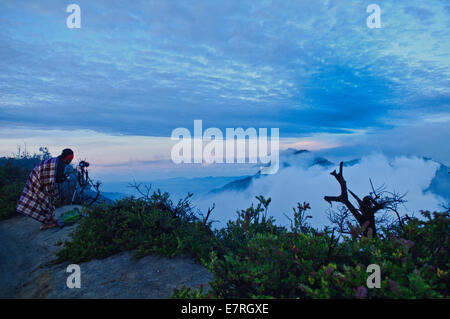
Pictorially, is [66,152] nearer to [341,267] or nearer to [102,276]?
[102,276]

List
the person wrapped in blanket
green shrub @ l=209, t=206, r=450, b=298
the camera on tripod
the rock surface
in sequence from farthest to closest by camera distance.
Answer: the camera on tripod
the person wrapped in blanket
the rock surface
green shrub @ l=209, t=206, r=450, b=298

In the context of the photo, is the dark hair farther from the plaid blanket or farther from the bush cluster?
the bush cluster

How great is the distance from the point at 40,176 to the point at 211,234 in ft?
20.8

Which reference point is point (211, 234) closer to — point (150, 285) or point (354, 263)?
point (150, 285)

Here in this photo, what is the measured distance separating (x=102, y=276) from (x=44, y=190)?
17.8ft

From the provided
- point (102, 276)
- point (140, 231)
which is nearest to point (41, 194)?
point (140, 231)

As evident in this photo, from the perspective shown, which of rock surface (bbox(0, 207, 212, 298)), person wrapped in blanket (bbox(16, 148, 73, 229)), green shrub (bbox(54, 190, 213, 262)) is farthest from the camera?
person wrapped in blanket (bbox(16, 148, 73, 229))

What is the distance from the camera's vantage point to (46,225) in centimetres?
992

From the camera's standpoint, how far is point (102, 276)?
19.4 ft

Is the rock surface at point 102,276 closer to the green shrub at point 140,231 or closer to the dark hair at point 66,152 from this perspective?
the green shrub at point 140,231

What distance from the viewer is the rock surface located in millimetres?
5285

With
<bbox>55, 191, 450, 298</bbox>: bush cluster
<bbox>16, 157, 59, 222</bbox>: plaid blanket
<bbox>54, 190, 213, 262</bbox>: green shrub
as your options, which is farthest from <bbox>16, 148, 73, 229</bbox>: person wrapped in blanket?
<bbox>55, 191, 450, 298</bbox>: bush cluster
